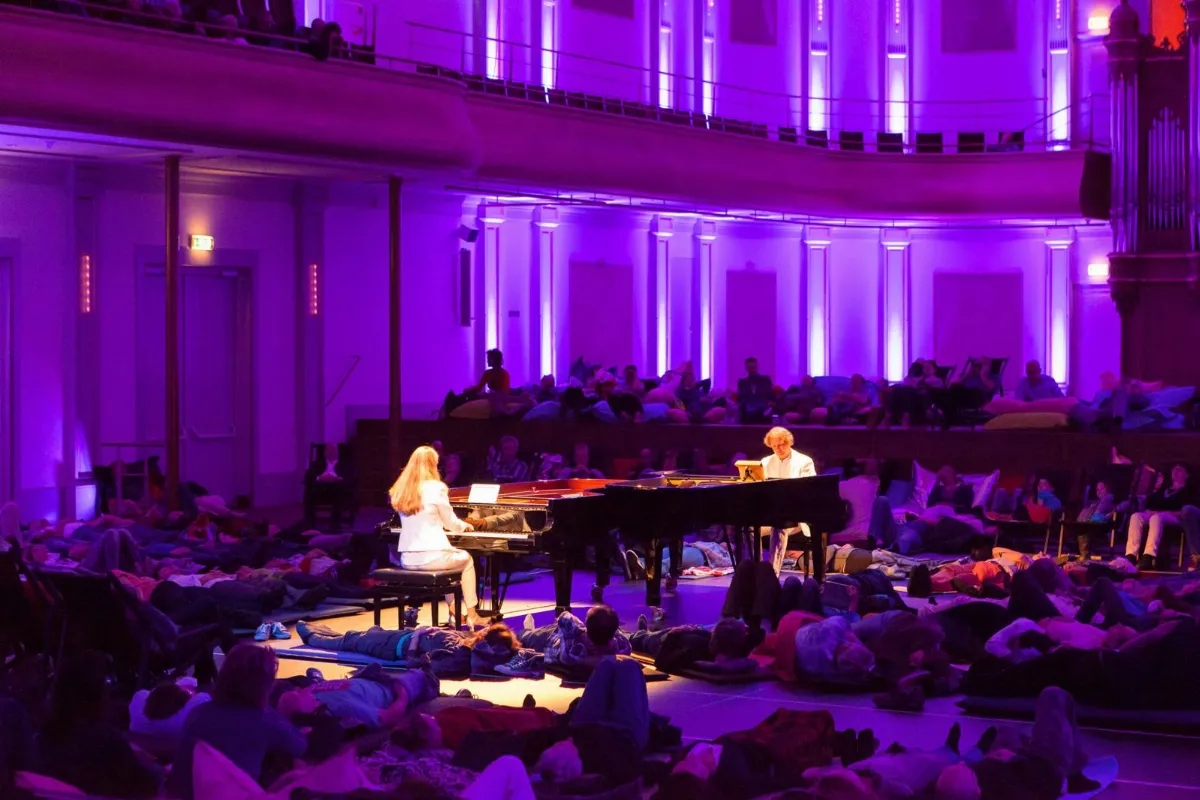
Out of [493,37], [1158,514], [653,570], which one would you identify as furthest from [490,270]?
[653,570]

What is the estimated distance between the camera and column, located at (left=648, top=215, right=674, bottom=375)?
23141 mm

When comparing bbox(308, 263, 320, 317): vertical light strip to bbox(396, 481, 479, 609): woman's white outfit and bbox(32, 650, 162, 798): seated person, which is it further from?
bbox(32, 650, 162, 798): seated person

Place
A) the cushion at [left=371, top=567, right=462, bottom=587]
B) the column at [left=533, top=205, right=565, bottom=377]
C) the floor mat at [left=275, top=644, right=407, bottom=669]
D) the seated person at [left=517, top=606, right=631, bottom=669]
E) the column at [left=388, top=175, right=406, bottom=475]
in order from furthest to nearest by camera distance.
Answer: the column at [left=533, top=205, right=565, bottom=377] → the column at [left=388, top=175, right=406, bottom=475] → the cushion at [left=371, top=567, right=462, bottom=587] → the floor mat at [left=275, top=644, right=407, bottom=669] → the seated person at [left=517, top=606, right=631, bottom=669]

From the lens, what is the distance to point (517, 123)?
16688mm

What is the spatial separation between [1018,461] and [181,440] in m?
7.71

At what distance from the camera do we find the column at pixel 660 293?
23.1 meters

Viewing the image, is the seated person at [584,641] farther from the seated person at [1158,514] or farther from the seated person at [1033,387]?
the seated person at [1033,387]

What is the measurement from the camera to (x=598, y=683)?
269 inches

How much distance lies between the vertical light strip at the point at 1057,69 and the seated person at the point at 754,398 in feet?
24.2

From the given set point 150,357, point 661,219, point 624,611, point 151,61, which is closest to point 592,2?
point 661,219

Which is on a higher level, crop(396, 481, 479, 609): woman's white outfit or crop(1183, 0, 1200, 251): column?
crop(1183, 0, 1200, 251): column

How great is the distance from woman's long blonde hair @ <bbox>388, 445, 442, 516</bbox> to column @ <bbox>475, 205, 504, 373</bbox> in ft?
34.0

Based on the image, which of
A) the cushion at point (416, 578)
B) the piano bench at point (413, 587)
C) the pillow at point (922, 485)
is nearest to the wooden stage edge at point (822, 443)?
the pillow at point (922, 485)

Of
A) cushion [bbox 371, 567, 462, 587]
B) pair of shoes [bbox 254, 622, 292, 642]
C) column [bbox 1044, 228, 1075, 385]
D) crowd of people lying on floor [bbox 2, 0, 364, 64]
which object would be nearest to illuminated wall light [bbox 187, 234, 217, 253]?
crowd of people lying on floor [bbox 2, 0, 364, 64]
